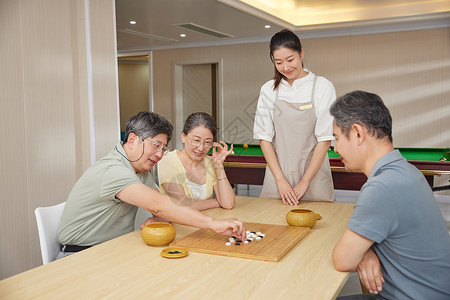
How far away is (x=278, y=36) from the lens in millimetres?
2459

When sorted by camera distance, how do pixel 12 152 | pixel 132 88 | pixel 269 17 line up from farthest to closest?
pixel 132 88 < pixel 269 17 < pixel 12 152

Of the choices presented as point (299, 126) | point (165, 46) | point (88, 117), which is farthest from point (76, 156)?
point (165, 46)

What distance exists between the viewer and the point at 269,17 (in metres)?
6.20

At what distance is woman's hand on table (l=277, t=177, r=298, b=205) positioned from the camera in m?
2.46

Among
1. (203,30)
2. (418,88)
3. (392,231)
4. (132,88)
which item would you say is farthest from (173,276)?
(132,88)

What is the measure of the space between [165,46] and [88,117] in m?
5.81

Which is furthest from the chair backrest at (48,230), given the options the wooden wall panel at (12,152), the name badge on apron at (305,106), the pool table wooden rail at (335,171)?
the pool table wooden rail at (335,171)

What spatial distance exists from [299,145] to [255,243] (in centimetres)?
109

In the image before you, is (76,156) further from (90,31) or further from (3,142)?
(90,31)

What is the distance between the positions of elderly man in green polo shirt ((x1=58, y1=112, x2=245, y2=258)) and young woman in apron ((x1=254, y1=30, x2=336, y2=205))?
854 millimetres

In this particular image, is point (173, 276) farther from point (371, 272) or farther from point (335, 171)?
point (335, 171)

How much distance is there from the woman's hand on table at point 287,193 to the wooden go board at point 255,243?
584 millimetres

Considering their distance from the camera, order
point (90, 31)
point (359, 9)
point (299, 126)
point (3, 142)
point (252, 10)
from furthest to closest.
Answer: point (359, 9), point (252, 10), point (90, 31), point (3, 142), point (299, 126)

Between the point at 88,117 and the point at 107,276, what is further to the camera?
the point at 88,117
